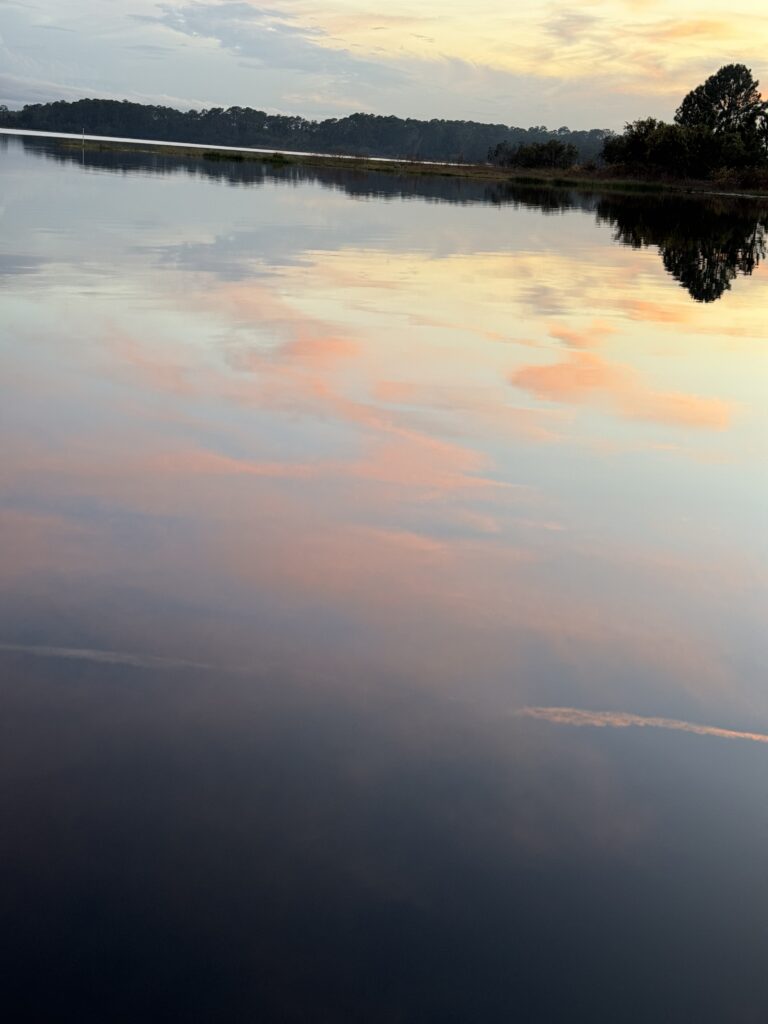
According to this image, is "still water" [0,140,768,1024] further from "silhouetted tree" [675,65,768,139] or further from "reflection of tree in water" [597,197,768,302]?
"silhouetted tree" [675,65,768,139]

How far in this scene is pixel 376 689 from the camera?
5.89 m

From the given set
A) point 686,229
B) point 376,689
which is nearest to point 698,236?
point 686,229

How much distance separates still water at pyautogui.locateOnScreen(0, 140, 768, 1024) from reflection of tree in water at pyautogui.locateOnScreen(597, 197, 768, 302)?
15999 millimetres

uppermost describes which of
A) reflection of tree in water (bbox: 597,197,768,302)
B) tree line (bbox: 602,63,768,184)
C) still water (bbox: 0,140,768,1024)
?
tree line (bbox: 602,63,768,184)

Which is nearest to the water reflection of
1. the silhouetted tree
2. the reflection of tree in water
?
the reflection of tree in water

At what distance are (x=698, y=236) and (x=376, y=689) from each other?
44013mm

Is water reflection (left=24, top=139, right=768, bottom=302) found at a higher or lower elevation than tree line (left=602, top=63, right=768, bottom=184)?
lower

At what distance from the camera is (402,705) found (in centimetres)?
573

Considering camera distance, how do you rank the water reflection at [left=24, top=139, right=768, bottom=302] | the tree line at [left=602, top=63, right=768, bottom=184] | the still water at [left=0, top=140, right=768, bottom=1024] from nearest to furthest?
the still water at [left=0, top=140, right=768, bottom=1024] → the water reflection at [left=24, top=139, right=768, bottom=302] → the tree line at [left=602, top=63, right=768, bottom=184]

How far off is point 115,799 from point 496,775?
1.96 metres

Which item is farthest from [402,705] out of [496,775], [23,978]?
[23,978]

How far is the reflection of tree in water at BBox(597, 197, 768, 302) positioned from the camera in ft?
98.0

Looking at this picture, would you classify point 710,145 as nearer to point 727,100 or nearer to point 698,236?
point 727,100

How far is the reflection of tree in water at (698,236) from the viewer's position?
29875 mm
